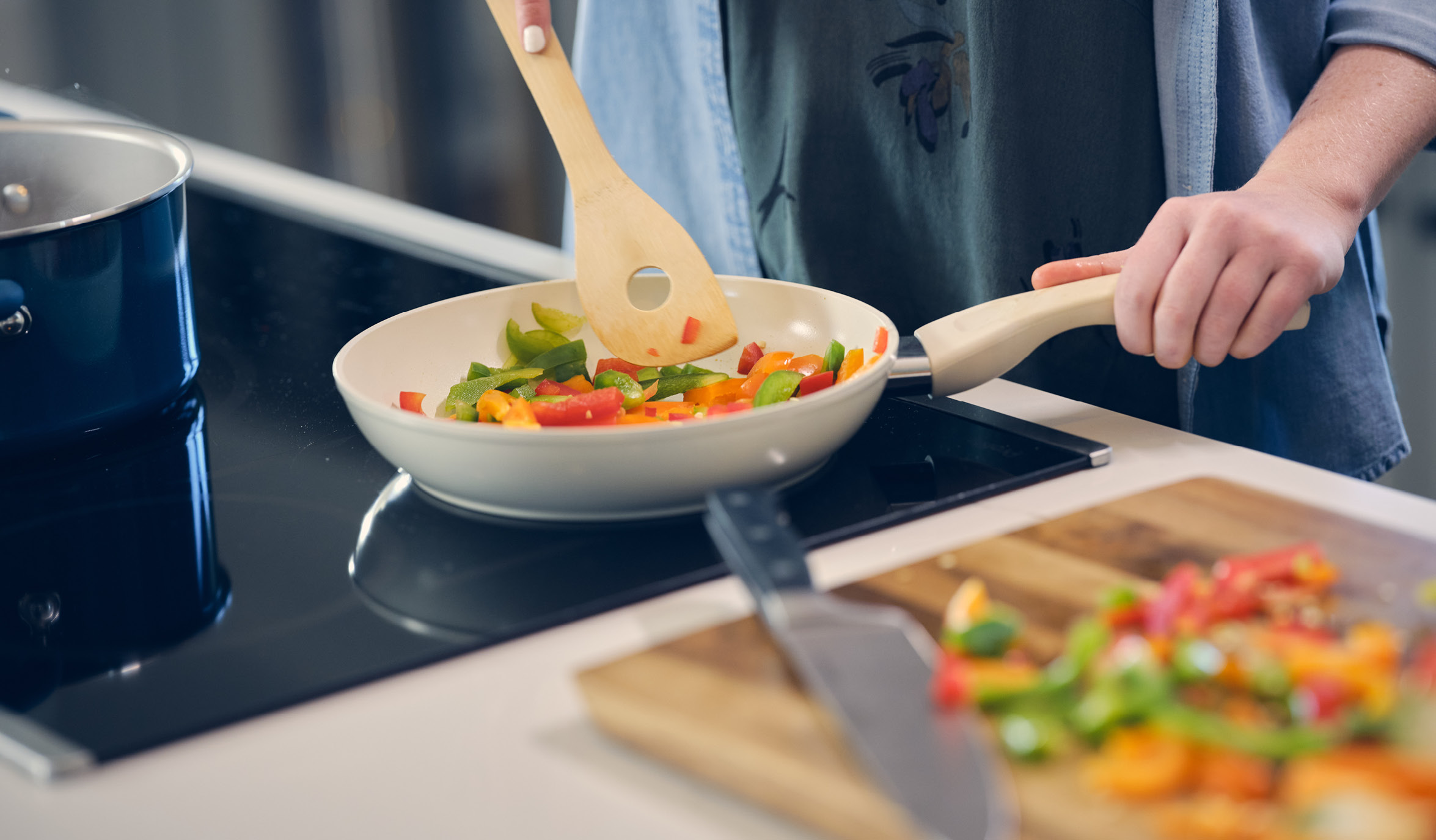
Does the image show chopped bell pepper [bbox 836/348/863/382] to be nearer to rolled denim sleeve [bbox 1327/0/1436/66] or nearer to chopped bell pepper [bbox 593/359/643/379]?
chopped bell pepper [bbox 593/359/643/379]

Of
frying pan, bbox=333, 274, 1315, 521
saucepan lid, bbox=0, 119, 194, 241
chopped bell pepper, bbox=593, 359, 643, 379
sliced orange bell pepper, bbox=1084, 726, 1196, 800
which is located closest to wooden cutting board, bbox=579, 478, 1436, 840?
sliced orange bell pepper, bbox=1084, 726, 1196, 800

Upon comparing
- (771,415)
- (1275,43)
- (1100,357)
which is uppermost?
(1275,43)

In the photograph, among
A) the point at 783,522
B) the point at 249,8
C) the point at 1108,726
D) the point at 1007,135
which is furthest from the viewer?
the point at 249,8

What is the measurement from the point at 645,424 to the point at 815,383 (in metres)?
0.16

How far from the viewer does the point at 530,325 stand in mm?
954

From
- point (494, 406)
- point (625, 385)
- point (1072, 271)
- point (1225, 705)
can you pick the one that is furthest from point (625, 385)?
point (1225, 705)

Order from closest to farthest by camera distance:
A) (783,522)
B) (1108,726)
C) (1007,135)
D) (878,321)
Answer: (1108,726)
(783,522)
(878,321)
(1007,135)

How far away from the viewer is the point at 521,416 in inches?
30.1

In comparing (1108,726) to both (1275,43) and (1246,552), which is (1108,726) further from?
(1275,43)

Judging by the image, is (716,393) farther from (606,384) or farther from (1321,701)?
(1321,701)

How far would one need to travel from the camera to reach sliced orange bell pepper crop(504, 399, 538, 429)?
2.46 feet

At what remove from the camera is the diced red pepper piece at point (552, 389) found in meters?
0.86

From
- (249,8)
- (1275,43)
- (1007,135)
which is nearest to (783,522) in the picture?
(1007,135)

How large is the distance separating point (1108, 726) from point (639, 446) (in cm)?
30
